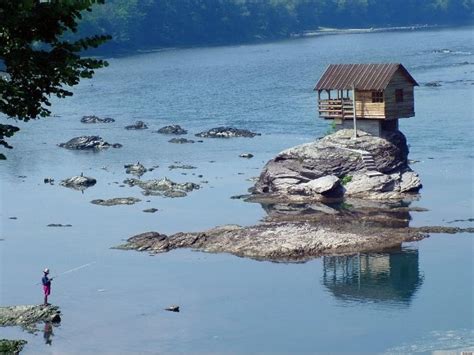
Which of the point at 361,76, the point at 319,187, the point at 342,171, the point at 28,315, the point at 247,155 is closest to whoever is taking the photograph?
the point at 28,315

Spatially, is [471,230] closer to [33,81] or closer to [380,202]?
[380,202]

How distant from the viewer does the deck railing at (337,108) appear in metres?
71.6

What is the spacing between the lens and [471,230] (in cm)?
5897

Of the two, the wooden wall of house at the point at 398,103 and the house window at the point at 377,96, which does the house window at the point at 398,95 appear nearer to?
the wooden wall of house at the point at 398,103

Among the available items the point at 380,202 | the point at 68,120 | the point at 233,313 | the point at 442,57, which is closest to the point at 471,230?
the point at 380,202

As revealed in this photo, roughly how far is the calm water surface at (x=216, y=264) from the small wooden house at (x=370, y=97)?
209 inches

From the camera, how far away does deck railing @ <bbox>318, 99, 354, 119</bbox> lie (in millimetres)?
71562

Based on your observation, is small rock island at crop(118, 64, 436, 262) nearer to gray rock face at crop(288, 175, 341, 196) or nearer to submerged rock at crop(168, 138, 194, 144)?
gray rock face at crop(288, 175, 341, 196)

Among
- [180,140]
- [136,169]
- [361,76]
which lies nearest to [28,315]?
[361,76]

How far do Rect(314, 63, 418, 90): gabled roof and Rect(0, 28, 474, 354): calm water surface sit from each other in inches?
292

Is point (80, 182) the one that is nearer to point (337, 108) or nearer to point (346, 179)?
point (337, 108)

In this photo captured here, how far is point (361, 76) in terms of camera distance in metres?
71.4

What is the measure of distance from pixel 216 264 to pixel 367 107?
69.0ft

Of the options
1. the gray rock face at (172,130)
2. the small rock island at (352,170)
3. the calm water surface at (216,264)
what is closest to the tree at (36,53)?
the calm water surface at (216,264)
